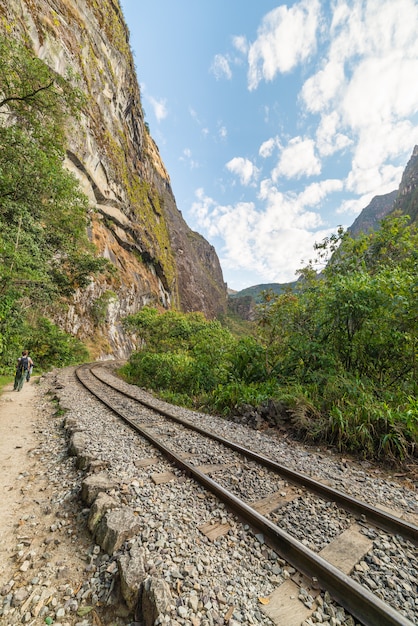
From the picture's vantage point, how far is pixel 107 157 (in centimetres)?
3619

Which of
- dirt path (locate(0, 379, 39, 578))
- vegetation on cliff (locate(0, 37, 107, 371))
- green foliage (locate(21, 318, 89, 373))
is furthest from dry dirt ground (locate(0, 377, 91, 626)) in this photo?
green foliage (locate(21, 318, 89, 373))

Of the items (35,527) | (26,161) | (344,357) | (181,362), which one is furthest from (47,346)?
(344,357)

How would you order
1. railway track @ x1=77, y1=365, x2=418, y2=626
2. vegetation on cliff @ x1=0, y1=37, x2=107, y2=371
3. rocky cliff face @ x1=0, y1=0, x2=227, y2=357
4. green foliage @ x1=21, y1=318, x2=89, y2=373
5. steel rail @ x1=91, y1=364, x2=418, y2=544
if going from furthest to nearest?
rocky cliff face @ x1=0, y1=0, x2=227, y2=357, green foliage @ x1=21, y1=318, x2=89, y2=373, vegetation on cliff @ x1=0, y1=37, x2=107, y2=371, steel rail @ x1=91, y1=364, x2=418, y2=544, railway track @ x1=77, y1=365, x2=418, y2=626

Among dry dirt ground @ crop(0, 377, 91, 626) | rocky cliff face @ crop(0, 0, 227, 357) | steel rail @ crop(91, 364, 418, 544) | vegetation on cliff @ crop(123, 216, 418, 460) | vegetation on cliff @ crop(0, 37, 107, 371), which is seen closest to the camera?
dry dirt ground @ crop(0, 377, 91, 626)

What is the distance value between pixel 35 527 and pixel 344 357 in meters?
7.17

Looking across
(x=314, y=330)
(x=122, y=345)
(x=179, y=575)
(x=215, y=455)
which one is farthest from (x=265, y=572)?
(x=122, y=345)

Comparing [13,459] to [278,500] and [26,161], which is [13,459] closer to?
[278,500]

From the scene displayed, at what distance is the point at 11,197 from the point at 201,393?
9.28 meters

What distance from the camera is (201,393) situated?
32.9ft

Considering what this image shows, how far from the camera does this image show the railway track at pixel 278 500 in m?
1.99

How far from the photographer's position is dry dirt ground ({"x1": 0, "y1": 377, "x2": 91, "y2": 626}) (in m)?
2.21

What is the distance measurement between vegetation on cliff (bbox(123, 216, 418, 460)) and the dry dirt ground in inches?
185

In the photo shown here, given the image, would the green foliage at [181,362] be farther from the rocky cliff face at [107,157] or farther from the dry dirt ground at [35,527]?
the rocky cliff face at [107,157]

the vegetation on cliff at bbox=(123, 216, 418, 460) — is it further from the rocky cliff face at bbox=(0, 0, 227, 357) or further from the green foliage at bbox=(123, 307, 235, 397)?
the rocky cliff face at bbox=(0, 0, 227, 357)
